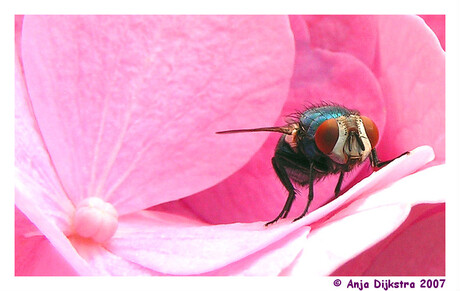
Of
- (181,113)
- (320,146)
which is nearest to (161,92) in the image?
(181,113)

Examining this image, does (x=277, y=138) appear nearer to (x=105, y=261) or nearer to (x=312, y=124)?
(x=312, y=124)

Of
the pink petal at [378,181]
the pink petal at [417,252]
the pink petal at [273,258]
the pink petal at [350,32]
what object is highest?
the pink petal at [350,32]

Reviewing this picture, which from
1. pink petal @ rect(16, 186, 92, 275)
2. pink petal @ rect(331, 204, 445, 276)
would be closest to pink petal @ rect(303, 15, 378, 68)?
pink petal @ rect(331, 204, 445, 276)

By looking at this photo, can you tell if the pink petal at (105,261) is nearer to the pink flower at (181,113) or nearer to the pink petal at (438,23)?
the pink flower at (181,113)

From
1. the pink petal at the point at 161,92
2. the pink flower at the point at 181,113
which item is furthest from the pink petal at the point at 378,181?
the pink petal at the point at 161,92

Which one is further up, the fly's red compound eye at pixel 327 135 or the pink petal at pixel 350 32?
the pink petal at pixel 350 32

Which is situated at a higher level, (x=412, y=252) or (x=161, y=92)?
(x=161, y=92)

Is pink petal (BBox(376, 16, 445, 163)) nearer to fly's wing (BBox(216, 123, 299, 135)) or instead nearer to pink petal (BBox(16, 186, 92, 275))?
fly's wing (BBox(216, 123, 299, 135))
